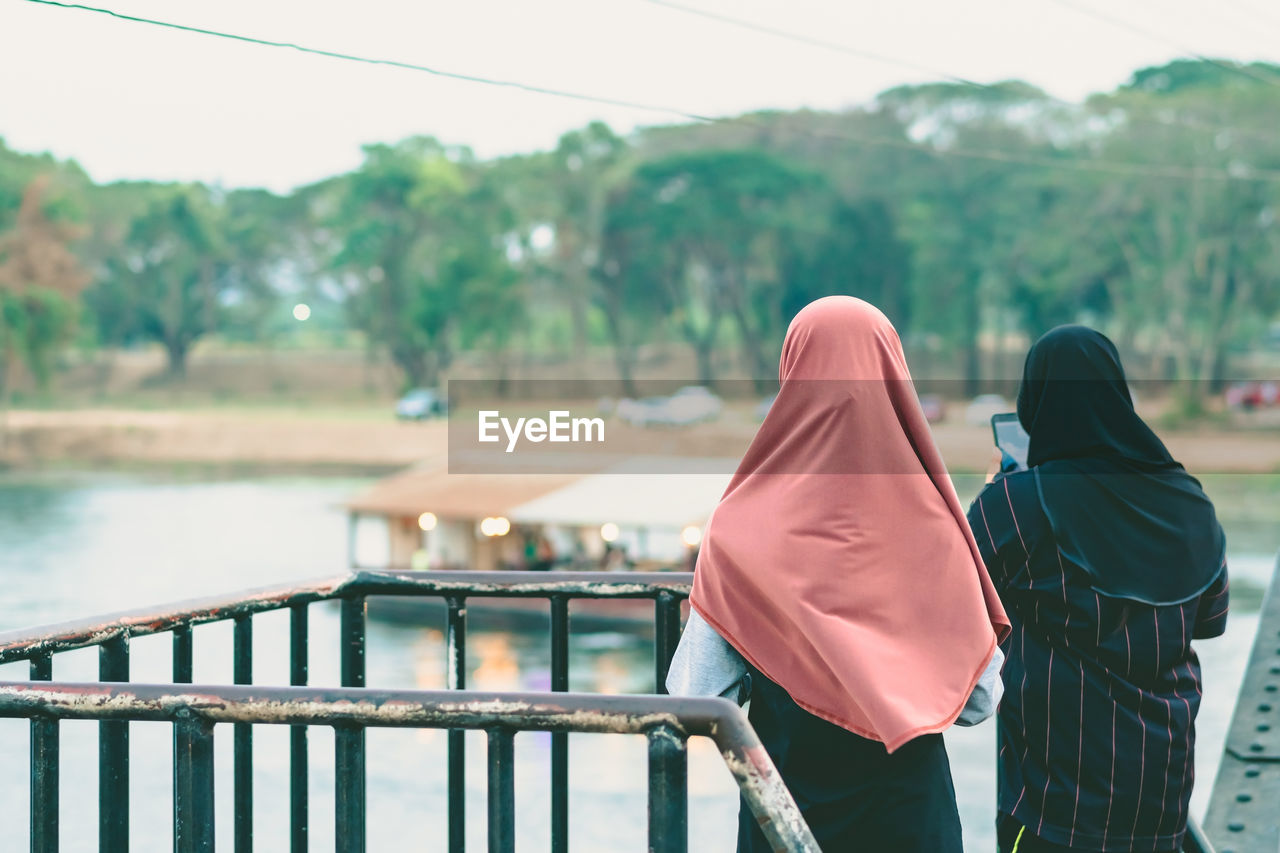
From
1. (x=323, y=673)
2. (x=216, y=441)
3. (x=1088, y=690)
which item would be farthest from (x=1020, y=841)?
(x=216, y=441)

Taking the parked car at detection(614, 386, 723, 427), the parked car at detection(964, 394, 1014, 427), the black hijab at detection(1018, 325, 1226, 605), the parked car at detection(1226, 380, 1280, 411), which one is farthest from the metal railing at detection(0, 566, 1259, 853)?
the parked car at detection(1226, 380, 1280, 411)

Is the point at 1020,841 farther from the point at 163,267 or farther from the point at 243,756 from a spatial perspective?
the point at 163,267

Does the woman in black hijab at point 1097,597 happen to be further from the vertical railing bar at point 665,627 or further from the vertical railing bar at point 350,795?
the vertical railing bar at point 350,795

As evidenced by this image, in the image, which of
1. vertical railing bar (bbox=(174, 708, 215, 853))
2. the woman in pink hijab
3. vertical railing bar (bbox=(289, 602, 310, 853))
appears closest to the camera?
vertical railing bar (bbox=(174, 708, 215, 853))

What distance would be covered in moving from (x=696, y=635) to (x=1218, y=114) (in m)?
34.8

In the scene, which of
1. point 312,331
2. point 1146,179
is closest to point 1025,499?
point 1146,179

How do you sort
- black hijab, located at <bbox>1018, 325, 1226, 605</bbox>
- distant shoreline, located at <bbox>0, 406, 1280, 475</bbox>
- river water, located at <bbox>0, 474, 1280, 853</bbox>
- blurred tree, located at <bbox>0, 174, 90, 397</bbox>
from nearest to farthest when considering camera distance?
black hijab, located at <bbox>1018, 325, 1226, 605</bbox>
river water, located at <bbox>0, 474, 1280, 853</bbox>
blurred tree, located at <bbox>0, 174, 90, 397</bbox>
distant shoreline, located at <bbox>0, 406, 1280, 475</bbox>

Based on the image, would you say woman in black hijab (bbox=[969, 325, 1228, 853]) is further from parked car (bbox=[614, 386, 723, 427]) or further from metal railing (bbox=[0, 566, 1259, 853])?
parked car (bbox=[614, 386, 723, 427])

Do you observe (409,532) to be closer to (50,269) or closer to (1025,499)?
(50,269)

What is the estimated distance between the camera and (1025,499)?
6.62 feet

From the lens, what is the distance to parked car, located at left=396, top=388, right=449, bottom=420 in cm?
4019

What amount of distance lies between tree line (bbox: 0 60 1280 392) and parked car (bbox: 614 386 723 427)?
1.05m

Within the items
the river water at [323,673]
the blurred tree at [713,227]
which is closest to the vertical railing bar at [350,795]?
the river water at [323,673]

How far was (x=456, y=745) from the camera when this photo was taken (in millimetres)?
2152
